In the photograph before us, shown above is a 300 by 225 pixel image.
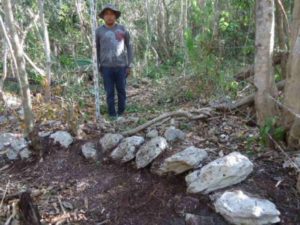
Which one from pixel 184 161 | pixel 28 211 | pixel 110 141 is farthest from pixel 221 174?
pixel 28 211

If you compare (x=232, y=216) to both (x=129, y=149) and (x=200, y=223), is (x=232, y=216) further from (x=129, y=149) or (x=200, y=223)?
(x=129, y=149)

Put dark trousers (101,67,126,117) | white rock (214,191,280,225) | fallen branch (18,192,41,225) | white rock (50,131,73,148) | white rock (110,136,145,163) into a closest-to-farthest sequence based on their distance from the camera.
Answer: white rock (214,191,280,225)
fallen branch (18,192,41,225)
white rock (110,136,145,163)
white rock (50,131,73,148)
dark trousers (101,67,126,117)

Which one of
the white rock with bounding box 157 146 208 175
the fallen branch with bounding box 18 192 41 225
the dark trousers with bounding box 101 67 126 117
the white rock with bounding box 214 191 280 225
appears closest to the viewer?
the white rock with bounding box 214 191 280 225

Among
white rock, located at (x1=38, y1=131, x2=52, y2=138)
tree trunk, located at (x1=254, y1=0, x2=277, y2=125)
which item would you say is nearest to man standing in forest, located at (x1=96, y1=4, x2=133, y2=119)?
white rock, located at (x1=38, y1=131, x2=52, y2=138)

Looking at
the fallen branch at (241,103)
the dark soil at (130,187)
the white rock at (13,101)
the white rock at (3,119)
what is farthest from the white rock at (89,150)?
the white rock at (13,101)

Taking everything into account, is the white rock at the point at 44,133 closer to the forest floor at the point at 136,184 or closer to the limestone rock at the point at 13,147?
the forest floor at the point at 136,184

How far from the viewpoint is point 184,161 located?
365cm

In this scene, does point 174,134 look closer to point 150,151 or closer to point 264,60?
point 150,151

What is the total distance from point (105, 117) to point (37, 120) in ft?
2.99

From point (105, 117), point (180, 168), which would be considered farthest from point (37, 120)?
point (180, 168)

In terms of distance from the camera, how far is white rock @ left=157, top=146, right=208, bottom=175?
3.65 m

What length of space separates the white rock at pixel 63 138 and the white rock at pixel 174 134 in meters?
1.17

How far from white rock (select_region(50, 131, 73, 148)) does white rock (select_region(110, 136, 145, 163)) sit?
66 centimetres

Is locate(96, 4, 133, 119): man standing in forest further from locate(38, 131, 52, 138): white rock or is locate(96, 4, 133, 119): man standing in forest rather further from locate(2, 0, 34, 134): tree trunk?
locate(2, 0, 34, 134): tree trunk
